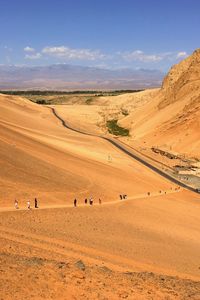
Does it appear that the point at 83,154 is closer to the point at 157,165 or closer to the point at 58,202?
the point at 157,165

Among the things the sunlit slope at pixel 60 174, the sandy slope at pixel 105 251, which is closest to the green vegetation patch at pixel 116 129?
the sunlit slope at pixel 60 174

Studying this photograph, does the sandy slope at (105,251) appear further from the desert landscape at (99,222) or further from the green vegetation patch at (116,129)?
the green vegetation patch at (116,129)

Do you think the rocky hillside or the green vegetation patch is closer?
the rocky hillside

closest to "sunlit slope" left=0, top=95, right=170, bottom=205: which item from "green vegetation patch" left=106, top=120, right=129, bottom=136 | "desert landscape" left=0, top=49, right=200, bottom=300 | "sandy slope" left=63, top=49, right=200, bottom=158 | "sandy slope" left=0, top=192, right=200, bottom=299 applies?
"desert landscape" left=0, top=49, right=200, bottom=300

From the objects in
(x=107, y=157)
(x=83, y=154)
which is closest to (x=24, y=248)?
Answer: (x=83, y=154)

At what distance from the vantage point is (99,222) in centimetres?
2614

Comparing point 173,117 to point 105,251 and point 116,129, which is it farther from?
point 105,251

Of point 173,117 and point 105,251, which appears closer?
point 105,251

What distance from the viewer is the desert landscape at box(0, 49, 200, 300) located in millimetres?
13547

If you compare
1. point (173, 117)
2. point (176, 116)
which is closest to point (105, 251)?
point (176, 116)

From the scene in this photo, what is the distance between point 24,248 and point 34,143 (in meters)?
27.1

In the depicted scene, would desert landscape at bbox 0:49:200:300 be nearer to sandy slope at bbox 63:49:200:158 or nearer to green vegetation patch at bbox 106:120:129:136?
sandy slope at bbox 63:49:200:158

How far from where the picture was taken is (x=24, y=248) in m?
17.6

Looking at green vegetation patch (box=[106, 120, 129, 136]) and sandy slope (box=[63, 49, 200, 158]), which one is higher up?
sandy slope (box=[63, 49, 200, 158])
